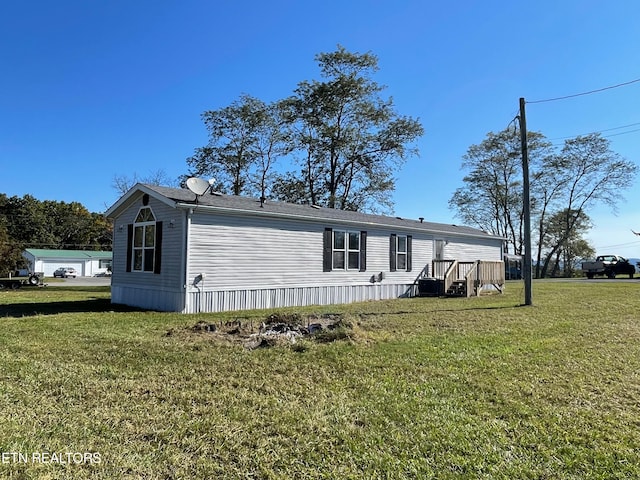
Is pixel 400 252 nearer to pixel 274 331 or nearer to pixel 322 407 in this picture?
pixel 274 331

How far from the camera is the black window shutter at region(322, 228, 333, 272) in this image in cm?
1331

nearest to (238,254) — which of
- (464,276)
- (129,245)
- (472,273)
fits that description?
(129,245)

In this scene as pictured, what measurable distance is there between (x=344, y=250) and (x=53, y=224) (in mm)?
52511

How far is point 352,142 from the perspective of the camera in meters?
28.5

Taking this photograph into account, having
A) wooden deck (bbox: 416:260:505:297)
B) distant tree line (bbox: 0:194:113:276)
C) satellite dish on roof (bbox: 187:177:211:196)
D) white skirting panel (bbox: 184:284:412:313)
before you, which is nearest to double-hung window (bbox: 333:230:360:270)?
white skirting panel (bbox: 184:284:412:313)

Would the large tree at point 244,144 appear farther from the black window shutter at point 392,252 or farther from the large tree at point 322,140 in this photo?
the black window shutter at point 392,252

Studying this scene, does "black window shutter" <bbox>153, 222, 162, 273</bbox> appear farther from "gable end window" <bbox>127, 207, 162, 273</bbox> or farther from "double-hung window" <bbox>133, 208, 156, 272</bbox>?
"double-hung window" <bbox>133, 208, 156, 272</bbox>

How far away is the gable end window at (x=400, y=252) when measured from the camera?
1557 centimetres

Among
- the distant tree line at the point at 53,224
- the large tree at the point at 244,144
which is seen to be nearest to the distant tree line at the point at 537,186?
the large tree at the point at 244,144

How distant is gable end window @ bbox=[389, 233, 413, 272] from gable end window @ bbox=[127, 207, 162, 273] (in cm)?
835

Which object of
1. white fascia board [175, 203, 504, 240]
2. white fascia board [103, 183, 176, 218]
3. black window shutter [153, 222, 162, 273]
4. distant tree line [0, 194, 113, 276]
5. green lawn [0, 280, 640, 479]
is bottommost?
green lawn [0, 280, 640, 479]

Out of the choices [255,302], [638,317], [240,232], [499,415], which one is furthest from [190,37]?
[638,317]

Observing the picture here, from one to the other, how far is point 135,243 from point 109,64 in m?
6.47

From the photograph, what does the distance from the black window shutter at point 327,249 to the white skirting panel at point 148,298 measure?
4819mm
